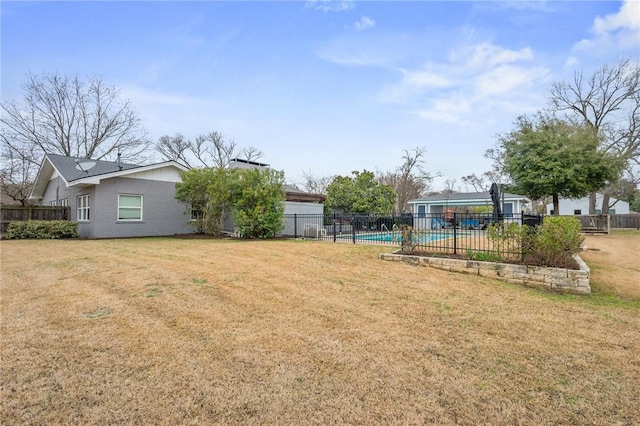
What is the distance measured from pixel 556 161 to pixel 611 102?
1339cm

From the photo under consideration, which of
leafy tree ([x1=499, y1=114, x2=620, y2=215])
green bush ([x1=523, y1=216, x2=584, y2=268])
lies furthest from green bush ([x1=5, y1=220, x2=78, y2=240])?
leafy tree ([x1=499, y1=114, x2=620, y2=215])

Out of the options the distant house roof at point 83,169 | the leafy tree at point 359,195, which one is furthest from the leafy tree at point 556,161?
the distant house roof at point 83,169

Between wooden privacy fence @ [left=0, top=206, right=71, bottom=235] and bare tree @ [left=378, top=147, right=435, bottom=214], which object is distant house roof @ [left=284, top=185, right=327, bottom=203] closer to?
wooden privacy fence @ [left=0, top=206, right=71, bottom=235]

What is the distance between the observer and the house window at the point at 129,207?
46.0ft

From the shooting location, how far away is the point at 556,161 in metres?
16.0

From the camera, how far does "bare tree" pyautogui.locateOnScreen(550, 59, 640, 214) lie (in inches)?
Answer: 885

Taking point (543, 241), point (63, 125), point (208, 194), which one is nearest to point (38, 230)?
point (208, 194)

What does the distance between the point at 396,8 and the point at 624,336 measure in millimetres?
10163

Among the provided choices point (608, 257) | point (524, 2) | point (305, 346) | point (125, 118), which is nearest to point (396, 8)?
point (524, 2)

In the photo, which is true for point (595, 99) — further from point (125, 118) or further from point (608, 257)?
point (125, 118)

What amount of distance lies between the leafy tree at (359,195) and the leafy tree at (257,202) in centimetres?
794

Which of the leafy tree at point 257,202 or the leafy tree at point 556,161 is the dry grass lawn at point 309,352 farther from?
the leafy tree at point 556,161

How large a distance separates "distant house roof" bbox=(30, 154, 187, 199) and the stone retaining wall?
12787mm

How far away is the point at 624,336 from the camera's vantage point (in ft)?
11.3
